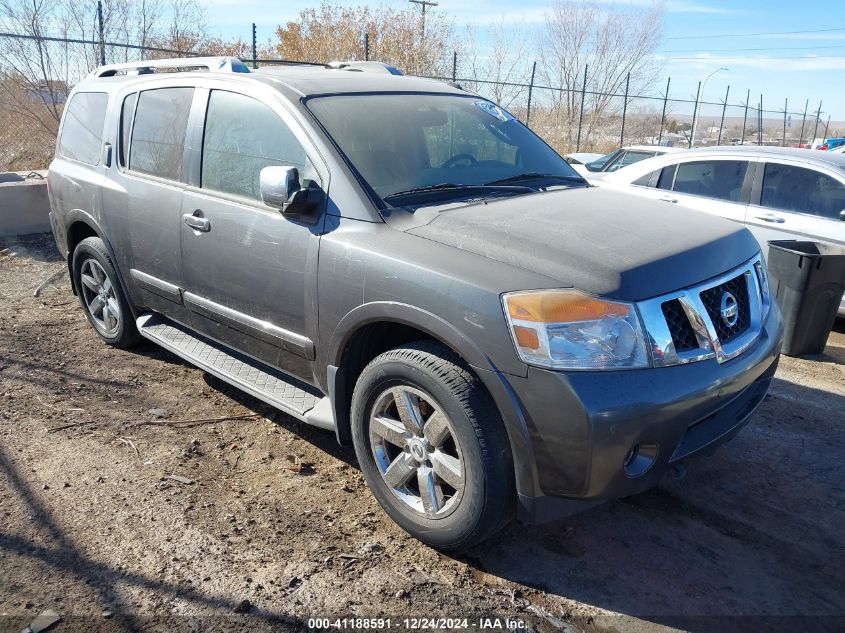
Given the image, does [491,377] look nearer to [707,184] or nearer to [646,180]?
[707,184]

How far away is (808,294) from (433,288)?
408 cm

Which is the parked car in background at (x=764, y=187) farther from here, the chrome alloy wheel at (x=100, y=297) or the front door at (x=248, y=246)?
the chrome alloy wheel at (x=100, y=297)

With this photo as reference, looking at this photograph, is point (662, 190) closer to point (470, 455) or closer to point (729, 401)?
point (729, 401)

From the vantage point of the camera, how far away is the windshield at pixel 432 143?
11.0 ft

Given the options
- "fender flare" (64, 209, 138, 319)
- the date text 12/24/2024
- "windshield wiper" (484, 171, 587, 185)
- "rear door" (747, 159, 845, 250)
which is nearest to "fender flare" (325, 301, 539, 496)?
the date text 12/24/2024

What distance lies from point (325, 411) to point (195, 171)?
1.64 m

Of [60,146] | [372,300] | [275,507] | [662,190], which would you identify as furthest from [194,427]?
[662,190]

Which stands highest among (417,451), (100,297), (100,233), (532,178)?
(532,178)

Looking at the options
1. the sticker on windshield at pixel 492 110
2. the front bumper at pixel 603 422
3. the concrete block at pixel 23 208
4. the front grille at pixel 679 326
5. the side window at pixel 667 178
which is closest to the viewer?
the front bumper at pixel 603 422

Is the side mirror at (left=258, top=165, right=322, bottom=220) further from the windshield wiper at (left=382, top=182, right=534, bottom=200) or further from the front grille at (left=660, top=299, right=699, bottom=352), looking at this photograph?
the front grille at (left=660, top=299, right=699, bottom=352)

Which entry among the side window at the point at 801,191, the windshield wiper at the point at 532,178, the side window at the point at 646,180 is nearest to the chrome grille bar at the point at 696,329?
the windshield wiper at the point at 532,178

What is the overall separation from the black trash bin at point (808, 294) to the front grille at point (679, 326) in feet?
11.1

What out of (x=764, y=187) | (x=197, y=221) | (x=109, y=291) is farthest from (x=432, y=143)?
(x=764, y=187)

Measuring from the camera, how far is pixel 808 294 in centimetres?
547
